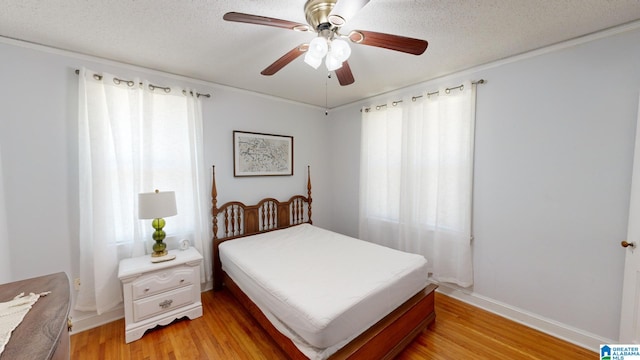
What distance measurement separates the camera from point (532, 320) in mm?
2199

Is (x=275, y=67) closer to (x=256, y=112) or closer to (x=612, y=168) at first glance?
(x=256, y=112)

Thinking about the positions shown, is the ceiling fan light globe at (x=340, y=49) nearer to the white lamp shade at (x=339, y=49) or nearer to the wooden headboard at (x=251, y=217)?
the white lamp shade at (x=339, y=49)

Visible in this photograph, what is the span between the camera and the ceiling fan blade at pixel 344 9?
1136mm

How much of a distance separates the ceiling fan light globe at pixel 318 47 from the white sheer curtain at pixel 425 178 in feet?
6.05

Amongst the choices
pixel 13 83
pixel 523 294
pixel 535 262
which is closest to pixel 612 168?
pixel 535 262

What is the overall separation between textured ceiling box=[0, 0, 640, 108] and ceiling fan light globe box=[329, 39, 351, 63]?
37 cm

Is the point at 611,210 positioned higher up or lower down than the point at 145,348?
higher up

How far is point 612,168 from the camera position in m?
1.84

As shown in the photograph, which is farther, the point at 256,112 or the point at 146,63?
the point at 256,112

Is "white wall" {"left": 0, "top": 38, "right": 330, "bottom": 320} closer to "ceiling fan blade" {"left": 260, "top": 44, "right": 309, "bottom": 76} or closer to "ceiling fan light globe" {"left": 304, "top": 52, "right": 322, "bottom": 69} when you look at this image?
"ceiling fan blade" {"left": 260, "top": 44, "right": 309, "bottom": 76}

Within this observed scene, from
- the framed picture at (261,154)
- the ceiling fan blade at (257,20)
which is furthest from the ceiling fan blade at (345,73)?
the framed picture at (261,154)

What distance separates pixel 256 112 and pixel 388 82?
69.0 inches

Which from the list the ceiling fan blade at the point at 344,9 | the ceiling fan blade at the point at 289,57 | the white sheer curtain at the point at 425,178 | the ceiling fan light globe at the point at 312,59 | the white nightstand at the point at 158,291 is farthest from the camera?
the white sheer curtain at the point at 425,178

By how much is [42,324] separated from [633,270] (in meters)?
3.35
